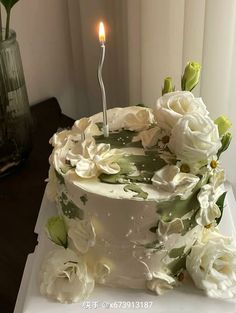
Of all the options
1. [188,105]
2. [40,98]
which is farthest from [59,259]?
[40,98]

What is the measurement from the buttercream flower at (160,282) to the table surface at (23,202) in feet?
0.84

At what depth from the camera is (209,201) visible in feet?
2.35

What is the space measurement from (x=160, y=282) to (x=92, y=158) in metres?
0.22

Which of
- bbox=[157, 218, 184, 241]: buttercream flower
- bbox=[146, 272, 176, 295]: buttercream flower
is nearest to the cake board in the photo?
bbox=[146, 272, 176, 295]: buttercream flower

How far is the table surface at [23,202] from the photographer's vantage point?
884mm

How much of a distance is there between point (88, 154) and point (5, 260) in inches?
12.8

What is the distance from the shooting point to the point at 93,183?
0.71 meters

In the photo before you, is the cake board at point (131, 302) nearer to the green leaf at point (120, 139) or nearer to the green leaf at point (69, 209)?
the green leaf at point (69, 209)

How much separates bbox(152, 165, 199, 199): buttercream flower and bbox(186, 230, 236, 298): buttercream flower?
119mm

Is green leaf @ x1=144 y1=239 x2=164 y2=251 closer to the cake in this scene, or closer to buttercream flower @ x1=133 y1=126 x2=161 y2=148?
the cake

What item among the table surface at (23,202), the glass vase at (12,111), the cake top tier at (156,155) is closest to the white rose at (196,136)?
the cake top tier at (156,155)

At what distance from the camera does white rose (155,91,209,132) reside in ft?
2.33

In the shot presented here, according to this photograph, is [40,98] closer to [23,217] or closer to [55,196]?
[23,217]

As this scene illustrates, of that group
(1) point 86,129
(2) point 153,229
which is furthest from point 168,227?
(1) point 86,129
